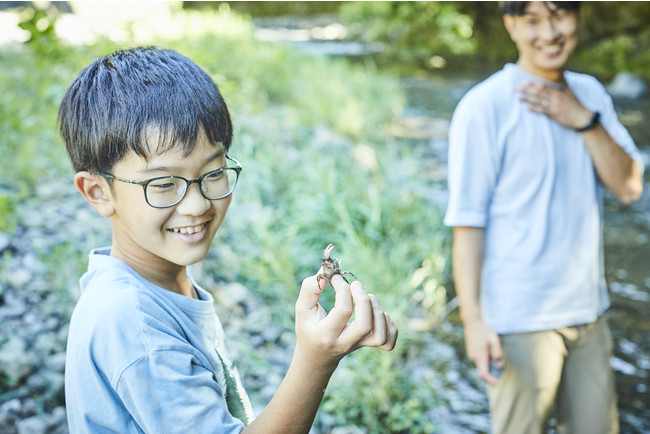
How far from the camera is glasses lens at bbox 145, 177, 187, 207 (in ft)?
3.38

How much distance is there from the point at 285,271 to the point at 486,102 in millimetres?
1706

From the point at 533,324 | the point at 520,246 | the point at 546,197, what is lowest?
the point at 533,324

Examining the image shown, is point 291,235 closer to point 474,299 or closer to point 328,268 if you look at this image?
point 474,299

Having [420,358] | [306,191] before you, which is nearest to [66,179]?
[306,191]

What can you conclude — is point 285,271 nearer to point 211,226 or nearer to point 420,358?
point 420,358

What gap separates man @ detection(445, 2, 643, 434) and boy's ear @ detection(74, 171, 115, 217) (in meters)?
1.12

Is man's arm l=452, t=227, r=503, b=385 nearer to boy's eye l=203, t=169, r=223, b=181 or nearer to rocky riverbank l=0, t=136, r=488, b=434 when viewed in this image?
rocky riverbank l=0, t=136, r=488, b=434

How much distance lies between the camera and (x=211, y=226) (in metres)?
1.12

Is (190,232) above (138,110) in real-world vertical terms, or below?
below

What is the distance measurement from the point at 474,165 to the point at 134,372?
1.30m

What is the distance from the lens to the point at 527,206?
74.9 inches

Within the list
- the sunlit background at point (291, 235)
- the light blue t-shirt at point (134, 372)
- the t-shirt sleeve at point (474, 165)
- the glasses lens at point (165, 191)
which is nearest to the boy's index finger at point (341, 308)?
the light blue t-shirt at point (134, 372)

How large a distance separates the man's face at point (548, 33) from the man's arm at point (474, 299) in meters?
0.56

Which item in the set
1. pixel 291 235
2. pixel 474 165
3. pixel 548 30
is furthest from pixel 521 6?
pixel 291 235
